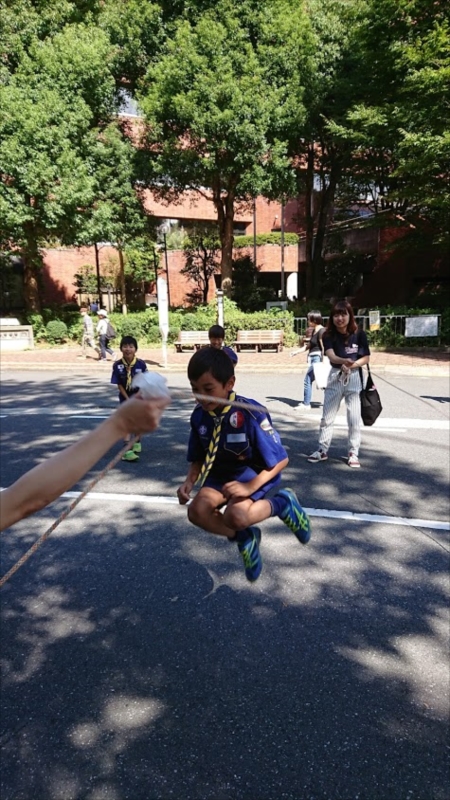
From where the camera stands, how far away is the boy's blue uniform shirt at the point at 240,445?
275 centimetres

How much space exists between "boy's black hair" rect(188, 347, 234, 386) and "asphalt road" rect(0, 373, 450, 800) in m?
2.10

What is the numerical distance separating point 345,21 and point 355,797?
25978 millimetres

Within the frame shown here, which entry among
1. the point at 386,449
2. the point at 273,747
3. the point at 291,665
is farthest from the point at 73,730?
the point at 386,449

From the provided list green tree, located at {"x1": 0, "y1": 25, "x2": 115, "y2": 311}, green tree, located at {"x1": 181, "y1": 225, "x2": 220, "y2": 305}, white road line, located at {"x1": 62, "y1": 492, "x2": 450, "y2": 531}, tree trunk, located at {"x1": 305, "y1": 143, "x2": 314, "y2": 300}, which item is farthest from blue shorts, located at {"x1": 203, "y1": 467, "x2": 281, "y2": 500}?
green tree, located at {"x1": 181, "y1": 225, "x2": 220, "y2": 305}

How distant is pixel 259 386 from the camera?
13227mm

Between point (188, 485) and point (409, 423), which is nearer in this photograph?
point (188, 485)

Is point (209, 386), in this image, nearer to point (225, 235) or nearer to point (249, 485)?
point (249, 485)

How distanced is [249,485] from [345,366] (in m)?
4.05

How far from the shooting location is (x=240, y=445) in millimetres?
2777

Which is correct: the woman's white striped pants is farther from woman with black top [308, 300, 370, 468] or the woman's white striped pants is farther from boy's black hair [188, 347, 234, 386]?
boy's black hair [188, 347, 234, 386]

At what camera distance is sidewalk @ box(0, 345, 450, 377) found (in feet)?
49.4

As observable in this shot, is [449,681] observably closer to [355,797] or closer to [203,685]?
[355,797]

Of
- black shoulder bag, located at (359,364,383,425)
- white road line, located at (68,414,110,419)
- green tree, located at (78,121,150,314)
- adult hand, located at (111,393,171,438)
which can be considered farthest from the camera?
green tree, located at (78,121,150,314)

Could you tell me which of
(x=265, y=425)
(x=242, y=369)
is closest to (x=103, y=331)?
(x=242, y=369)
